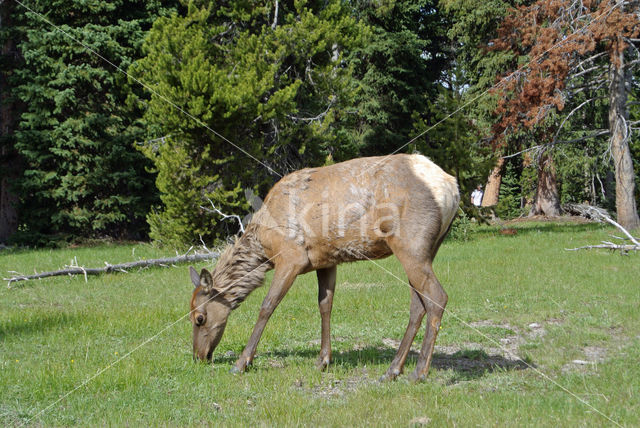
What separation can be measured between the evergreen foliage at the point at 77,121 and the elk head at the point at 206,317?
15.2 m

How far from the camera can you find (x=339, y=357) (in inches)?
253

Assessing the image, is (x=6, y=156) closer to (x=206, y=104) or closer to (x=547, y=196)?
(x=206, y=104)

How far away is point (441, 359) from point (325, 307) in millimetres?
1473

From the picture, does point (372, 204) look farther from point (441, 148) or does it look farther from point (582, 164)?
point (582, 164)

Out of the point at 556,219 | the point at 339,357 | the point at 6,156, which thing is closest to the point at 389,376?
the point at 339,357

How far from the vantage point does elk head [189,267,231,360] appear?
6.10 m

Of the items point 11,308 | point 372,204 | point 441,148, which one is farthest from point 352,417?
point 441,148

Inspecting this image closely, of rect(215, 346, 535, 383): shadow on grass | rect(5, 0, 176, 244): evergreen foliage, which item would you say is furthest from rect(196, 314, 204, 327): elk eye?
rect(5, 0, 176, 244): evergreen foliage

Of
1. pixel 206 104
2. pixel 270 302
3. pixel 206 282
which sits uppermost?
pixel 206 104

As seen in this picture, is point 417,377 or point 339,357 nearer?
point 417,377

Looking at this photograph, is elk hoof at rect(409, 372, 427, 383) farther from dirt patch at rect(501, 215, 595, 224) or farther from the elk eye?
dirt patch at rect(501, 215, 595, 224)

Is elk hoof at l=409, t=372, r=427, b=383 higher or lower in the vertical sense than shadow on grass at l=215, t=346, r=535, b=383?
higher

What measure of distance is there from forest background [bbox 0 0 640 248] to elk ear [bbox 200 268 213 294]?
9516mm

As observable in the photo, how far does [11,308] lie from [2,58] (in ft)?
53.1
